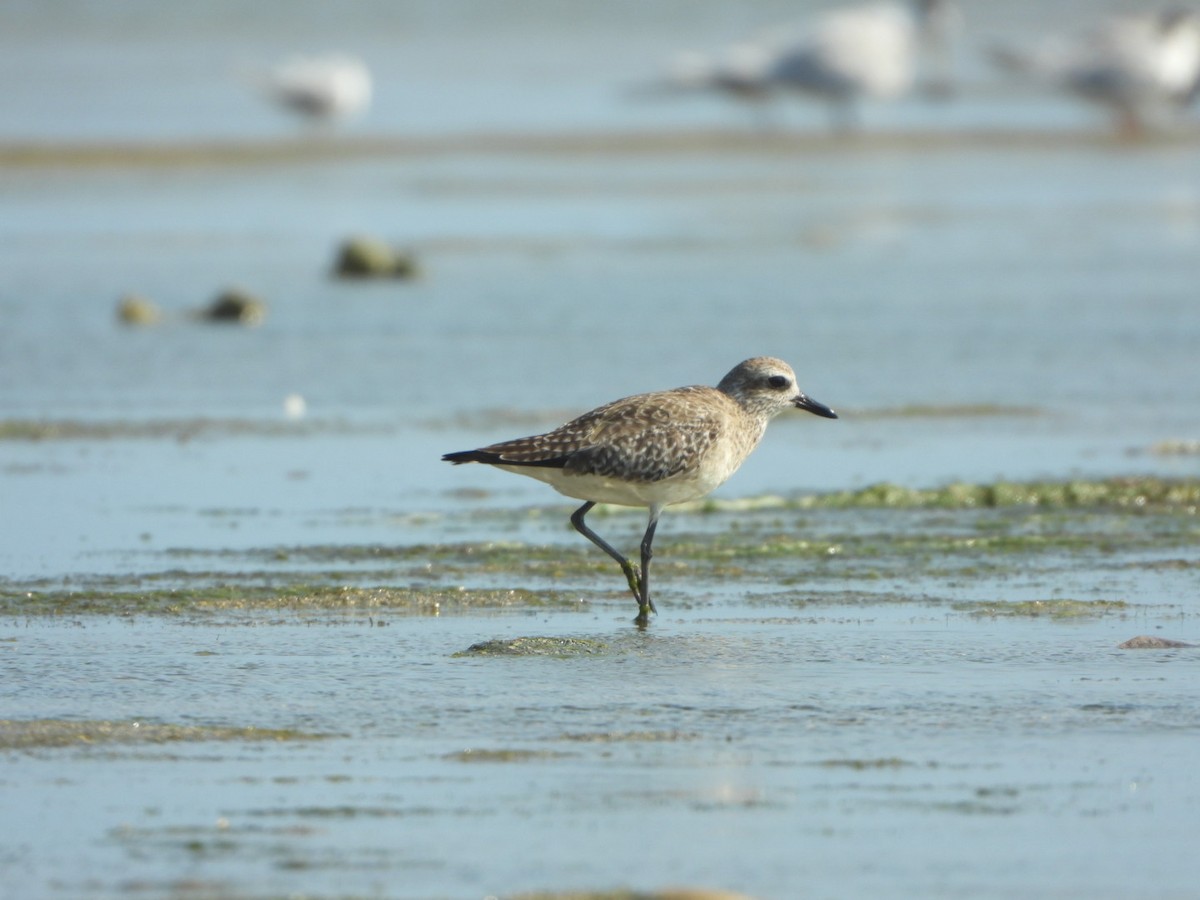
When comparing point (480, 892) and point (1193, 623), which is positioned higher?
point (1193, 623)

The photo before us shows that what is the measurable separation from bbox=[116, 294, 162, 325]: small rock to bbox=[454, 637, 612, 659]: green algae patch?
10.3 m

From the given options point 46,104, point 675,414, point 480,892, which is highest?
point 46,104

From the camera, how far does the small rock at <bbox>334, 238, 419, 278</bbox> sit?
20.1 m

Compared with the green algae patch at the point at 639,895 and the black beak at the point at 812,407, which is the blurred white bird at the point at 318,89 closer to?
the black beak at the point at 812,407

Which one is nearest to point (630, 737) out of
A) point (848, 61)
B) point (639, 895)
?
point (639, 895)

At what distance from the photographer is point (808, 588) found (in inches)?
344

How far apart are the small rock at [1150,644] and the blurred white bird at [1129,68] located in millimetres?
28103

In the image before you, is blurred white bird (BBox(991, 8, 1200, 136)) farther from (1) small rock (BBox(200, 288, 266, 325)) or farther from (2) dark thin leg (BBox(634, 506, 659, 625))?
(2) dark thin leg (BBox(634, 506, 659, 625))

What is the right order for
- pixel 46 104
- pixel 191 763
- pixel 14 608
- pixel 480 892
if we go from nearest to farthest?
1. pixel 480 892
2. pixel 191 763
3. pixel 14 608
4. pixel 46 104

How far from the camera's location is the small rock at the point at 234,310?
57.5 feet

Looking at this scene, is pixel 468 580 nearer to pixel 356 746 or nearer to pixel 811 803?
pixel 356 746

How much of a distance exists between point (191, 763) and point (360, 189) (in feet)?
78.8

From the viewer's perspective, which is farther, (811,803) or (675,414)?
(675,414)

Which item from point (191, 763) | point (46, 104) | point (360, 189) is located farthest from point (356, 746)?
point (46, 104)
